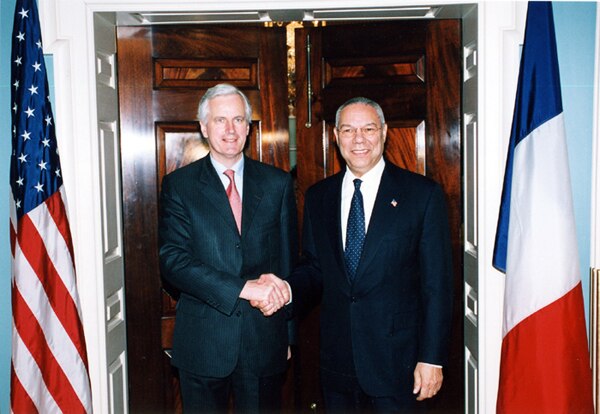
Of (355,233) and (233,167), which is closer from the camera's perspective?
(355,233)

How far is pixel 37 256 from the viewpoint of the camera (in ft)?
7.67

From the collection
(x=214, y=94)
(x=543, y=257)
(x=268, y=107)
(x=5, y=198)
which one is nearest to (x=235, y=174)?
(x=214, y=94)

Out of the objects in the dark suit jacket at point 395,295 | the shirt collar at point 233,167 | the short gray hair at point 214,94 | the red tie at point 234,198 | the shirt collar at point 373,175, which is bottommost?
the dark suit jacket at point 395,295

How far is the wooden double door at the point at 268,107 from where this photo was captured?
2939 millimetres

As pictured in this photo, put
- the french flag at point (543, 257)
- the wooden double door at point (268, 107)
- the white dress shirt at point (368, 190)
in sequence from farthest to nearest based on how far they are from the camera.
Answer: the wooden double door at point (268, 107) < the white dress shirt at point (368, 190) < the french flag at point (543, 257)

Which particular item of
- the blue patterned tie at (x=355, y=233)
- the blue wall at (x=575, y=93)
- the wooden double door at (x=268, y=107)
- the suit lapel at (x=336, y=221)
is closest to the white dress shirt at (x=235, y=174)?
the suit lapel at (x=336, y=221)

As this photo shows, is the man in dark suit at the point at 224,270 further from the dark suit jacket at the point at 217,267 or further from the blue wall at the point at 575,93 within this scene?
the blue wall at the point at 575,93

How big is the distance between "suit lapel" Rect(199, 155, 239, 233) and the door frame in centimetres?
51

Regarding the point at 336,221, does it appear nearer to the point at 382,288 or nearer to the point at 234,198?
the point at 382,288

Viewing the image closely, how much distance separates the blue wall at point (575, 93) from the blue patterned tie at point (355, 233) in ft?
2.95

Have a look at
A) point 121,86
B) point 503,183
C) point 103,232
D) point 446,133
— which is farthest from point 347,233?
point 121,86

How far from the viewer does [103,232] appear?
2654 millimetres

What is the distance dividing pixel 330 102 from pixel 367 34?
0.37 meters

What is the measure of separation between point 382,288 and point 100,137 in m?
1.36
